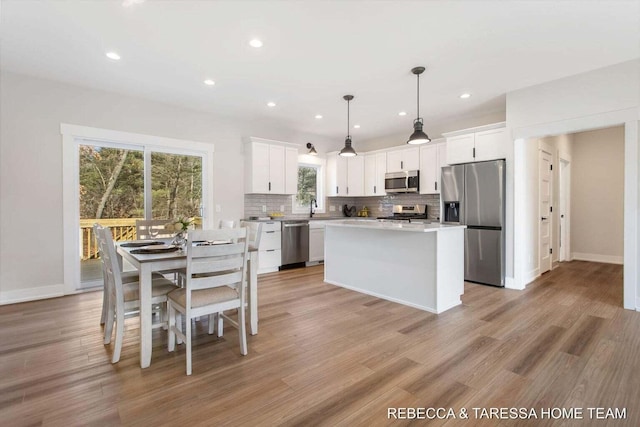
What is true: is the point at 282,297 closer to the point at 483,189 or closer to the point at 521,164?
the point at 483,189

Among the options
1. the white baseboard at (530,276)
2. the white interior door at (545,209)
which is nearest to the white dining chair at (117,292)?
the white baseboard at (530,276)

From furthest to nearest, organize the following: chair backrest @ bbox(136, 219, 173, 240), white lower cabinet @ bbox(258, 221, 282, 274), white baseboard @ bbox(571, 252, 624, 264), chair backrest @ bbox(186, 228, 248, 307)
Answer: white baseboard @ bbox(571, 252, 624, 264)
white lower cabinet @ bbox(258, 221, 282, 274)
chair backrest @ bbox(136, 219, 173, 240)
chair backrest @ bbox(186, 228, 248, 307)

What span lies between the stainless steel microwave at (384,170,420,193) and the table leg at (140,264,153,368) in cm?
492

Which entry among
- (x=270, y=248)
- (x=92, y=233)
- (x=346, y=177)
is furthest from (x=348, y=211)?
(x=92, y=233)

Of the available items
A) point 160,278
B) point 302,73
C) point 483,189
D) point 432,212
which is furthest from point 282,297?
point 432,212

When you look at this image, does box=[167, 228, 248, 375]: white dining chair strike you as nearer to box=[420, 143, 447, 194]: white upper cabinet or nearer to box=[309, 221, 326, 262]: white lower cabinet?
box=[309, 221, 326, 262]: white lower cabinet

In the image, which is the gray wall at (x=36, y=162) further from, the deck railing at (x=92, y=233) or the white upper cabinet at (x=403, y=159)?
the white upper cabinet at (x=403, y=159)

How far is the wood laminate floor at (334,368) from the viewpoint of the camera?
1.78 meters

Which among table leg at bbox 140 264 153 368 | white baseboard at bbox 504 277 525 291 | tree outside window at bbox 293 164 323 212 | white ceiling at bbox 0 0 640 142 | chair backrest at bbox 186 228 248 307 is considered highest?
white ceiling at bbox 0 0 640 142

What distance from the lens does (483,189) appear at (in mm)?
4543

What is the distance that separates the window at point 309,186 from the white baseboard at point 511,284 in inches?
152

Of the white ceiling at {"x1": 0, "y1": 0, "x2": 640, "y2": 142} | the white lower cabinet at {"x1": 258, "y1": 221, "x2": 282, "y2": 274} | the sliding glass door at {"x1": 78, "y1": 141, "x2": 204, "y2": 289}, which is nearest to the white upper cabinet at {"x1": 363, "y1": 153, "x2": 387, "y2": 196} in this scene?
the white ceiling at {"x1": 0, "y1": 0, "x2": 640, "y2": 142}

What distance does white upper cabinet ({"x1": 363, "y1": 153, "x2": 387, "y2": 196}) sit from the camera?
662cm

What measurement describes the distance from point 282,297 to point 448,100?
370 centimetres
